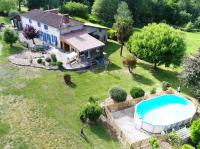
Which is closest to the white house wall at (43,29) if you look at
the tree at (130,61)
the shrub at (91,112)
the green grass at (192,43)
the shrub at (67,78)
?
the shrub at (67,78)

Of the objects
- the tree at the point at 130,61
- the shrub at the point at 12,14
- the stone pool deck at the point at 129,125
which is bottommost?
A: the stone pool deck at the point at 129,125

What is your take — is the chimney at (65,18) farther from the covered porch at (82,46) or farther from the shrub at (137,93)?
the shrub at (137,93)

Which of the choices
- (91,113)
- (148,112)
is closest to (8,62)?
(91,113)

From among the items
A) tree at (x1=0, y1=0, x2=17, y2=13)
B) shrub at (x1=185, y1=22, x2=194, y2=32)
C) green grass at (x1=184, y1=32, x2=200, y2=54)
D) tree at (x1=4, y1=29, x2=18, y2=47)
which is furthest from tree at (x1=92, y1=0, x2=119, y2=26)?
tree at (x1=4, y1=29, x2=18, y2=47)

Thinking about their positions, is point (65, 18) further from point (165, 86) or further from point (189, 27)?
point (189, 27)

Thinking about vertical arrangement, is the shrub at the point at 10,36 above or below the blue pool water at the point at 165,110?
above

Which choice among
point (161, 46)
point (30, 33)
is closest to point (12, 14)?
point (30, 33)

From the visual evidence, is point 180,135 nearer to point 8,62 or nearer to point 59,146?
point 59,146
